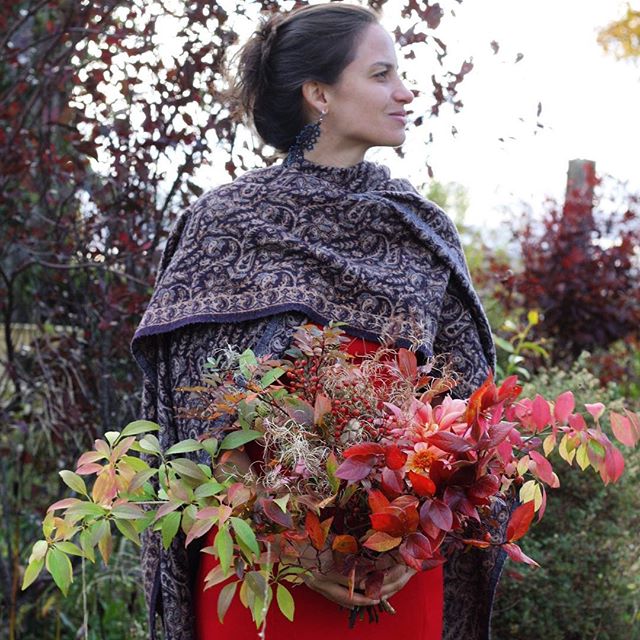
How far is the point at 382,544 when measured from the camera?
4.80 feet

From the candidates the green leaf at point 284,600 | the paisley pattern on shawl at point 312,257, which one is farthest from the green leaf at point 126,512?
the paisley pattern on shawl at point 312,257

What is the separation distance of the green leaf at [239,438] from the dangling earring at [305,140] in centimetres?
101

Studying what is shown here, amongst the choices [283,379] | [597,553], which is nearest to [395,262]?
[283,379]

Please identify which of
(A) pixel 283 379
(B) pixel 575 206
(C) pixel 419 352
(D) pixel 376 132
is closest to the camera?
(A) pixel 283 379

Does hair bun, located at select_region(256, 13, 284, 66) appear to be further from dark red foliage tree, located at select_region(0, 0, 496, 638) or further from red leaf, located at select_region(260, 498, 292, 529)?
red leaf, located at select_region(260, 498, 292, 529)

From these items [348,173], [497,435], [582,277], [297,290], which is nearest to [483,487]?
[497,435]

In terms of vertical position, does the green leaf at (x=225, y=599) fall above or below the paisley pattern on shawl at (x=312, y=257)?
below

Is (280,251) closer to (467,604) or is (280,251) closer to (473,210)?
(467,604)

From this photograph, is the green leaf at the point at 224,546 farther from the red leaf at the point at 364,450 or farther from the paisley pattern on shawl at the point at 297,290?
the paisley pattern on shawl at the point at 297,290

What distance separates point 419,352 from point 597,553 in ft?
4.47

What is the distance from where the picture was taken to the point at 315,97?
2.46m

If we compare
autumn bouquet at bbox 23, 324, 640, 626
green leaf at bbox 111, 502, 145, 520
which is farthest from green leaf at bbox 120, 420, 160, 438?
green leaf at bbox 111, 502, 145, 520

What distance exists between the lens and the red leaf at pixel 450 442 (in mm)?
1445

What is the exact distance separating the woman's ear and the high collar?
0.41 ft
